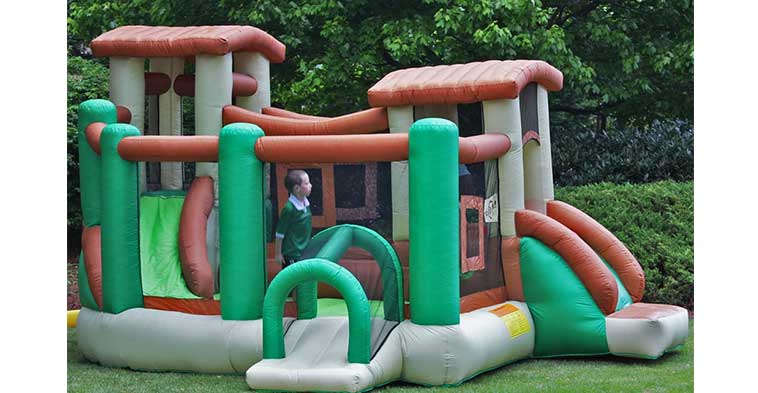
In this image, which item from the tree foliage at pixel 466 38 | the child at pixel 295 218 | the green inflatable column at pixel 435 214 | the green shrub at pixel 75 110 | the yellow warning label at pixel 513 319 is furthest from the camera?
the tree foliage at pixel 466 38

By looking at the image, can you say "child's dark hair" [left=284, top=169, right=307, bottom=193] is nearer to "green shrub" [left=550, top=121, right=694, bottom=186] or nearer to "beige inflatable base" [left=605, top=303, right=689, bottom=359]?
"beige inflatable base" [left=605, top=303, right=689, bottom=359]

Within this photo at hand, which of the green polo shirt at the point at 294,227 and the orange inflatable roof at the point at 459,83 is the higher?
the orange inflatable roof at the point at 459,83

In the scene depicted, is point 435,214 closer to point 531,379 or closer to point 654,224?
point 531,379

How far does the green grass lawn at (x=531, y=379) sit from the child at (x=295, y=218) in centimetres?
92

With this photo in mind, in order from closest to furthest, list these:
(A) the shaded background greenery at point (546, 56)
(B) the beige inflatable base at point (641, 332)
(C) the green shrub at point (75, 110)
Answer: (B) the beige inflatable base at point (641, 332) < (C) the green shrub at point (75, 110) < (A) the shaded background greenery at point (546, 56)

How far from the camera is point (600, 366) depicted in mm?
8023

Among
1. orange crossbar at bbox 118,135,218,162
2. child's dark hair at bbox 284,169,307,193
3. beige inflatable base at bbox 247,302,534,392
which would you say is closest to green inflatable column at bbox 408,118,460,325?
beige inflatable base at bbox 247,302,534,392

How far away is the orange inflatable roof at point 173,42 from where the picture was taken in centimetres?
938

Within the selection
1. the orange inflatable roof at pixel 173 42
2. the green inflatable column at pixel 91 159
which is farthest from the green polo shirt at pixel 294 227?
the orange inflatable roof at pixel 173 42

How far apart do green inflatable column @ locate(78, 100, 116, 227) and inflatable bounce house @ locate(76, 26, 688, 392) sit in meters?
0.01

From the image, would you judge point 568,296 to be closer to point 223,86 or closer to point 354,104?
point 223,86

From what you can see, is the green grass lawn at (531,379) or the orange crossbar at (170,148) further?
the orange crossbar at (170,148)

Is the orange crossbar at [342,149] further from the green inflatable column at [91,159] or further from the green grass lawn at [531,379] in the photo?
the green inflatable column at [91,159]

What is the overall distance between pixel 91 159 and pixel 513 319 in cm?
349
